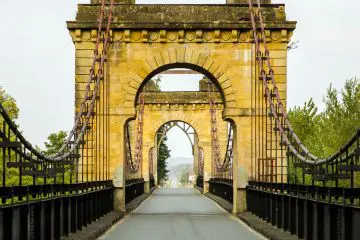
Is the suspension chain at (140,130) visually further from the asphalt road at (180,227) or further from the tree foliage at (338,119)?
the asphalt road at (180,227)

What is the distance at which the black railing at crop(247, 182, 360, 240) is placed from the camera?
10.7m

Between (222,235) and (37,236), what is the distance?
223 inches

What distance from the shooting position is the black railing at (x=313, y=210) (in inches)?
422

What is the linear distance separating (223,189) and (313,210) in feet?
71.3

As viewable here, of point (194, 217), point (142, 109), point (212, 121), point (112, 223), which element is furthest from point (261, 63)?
point (142, 109)

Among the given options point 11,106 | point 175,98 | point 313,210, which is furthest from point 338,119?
point 313,210

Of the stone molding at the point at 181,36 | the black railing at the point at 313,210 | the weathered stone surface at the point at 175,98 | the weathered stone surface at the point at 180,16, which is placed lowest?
the black railing at the point at 313,210

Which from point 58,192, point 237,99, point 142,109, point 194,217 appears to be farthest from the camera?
point 142,109

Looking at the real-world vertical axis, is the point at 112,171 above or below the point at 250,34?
below

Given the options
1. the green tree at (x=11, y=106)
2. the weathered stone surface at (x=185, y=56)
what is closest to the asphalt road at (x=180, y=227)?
the weathered stone surface at (x=185, y=56)

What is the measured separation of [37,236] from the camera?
39.1ft

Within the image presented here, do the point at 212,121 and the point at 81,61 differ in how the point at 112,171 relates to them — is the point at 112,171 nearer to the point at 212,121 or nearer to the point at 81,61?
the point at 81,61

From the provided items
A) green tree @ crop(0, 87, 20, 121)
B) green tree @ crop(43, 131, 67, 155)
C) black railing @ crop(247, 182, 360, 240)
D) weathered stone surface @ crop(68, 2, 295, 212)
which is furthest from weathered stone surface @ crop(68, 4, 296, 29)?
green tree @ crop(43, 131, 67, 155)

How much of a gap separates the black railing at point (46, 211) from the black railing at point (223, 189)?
405 inches
